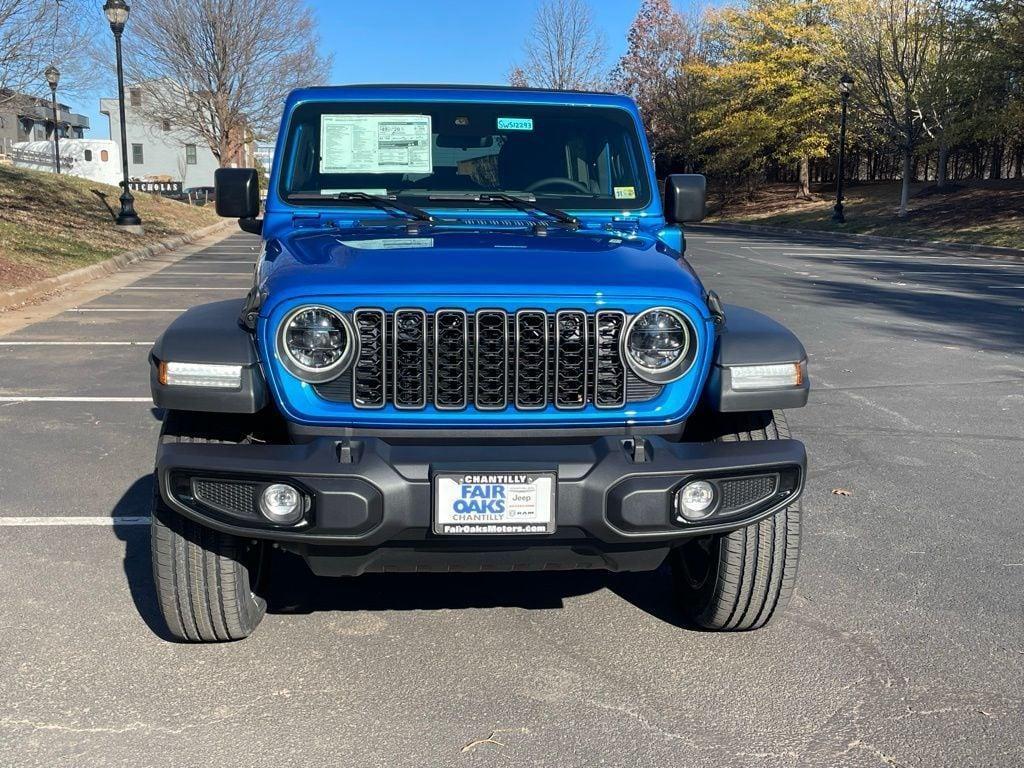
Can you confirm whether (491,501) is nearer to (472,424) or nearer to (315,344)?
(472,424)

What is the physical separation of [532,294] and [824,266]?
59.1 ft

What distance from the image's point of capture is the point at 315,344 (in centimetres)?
314

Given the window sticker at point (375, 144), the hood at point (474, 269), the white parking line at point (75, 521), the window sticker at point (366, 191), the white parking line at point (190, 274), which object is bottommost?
the white parking line at point (75, 521)

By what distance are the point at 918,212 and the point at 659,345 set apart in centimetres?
3222

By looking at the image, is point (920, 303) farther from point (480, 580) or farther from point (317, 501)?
point (317, 501)

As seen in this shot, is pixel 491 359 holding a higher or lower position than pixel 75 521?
higher

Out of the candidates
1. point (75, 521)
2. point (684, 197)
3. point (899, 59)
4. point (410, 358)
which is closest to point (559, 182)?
point (684, 197)

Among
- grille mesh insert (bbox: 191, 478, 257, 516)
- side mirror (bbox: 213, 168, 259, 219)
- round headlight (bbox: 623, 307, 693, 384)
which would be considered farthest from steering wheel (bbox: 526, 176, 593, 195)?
grille mesh insert (bbox: 191, 478, 257, 516)

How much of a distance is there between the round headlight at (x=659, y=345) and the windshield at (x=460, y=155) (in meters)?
1.33

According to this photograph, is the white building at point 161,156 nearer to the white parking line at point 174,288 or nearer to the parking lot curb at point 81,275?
the parking lot curb at point 81,275

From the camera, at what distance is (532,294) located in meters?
3.10

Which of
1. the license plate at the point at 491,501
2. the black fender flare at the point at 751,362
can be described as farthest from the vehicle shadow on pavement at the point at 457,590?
the license plate at the point at 491,501

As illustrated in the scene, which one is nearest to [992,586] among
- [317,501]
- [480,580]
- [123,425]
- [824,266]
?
[480,580]

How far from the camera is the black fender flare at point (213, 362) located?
312cm
